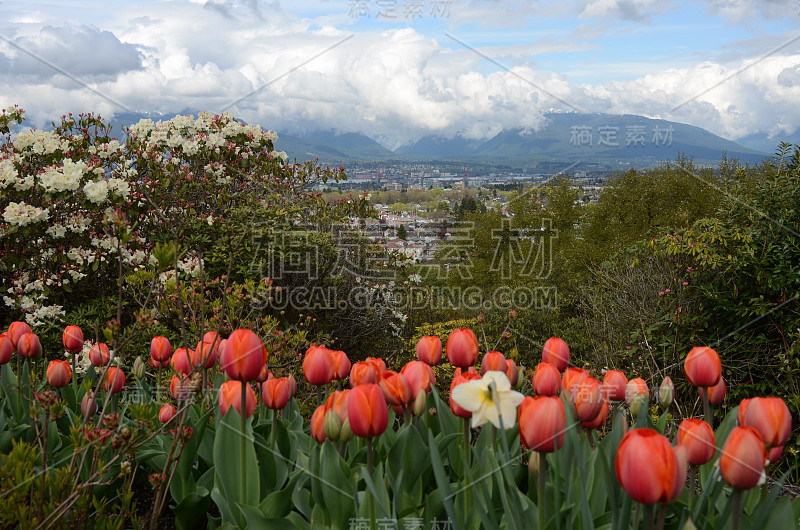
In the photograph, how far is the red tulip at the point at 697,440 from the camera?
4.33ft

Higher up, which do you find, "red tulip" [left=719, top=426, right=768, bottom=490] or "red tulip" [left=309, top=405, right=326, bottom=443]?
"red tulip" [left=719, top=426, right=768, bottom=490]

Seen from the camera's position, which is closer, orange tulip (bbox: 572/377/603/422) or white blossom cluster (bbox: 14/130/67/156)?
orange tulip (bbox: 572/377/603/422)

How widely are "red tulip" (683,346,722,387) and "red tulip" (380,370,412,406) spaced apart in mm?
833

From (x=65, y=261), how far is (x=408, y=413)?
503 centimetres

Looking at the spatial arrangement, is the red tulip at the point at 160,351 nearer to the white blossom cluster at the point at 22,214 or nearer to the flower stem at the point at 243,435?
the flower stem at the point at 243,435

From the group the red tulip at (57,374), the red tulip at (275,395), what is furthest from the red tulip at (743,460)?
the red tulip at (57,374)

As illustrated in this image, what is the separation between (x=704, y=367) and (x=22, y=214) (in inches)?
218

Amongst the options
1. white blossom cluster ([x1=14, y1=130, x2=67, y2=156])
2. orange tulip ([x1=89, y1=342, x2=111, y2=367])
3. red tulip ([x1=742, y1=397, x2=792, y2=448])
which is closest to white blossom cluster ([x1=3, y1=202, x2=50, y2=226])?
white blossom cluster ([x1=14, y1=130, x2=67, y2=156])

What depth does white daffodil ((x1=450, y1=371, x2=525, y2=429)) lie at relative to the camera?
1362mm

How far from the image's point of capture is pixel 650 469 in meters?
1.05

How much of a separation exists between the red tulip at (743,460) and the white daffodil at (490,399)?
447 mm

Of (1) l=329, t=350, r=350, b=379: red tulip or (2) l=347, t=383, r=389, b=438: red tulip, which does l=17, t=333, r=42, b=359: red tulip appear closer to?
(1) l=329, t=350, r=350, b=379: red tulip

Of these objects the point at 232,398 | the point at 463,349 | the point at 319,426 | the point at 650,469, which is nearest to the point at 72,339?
the point at 232,398

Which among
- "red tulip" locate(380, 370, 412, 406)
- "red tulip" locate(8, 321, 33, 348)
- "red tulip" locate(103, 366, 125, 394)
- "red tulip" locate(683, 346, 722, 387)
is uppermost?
"red tulip" locate(683, 346, 722, 387)
